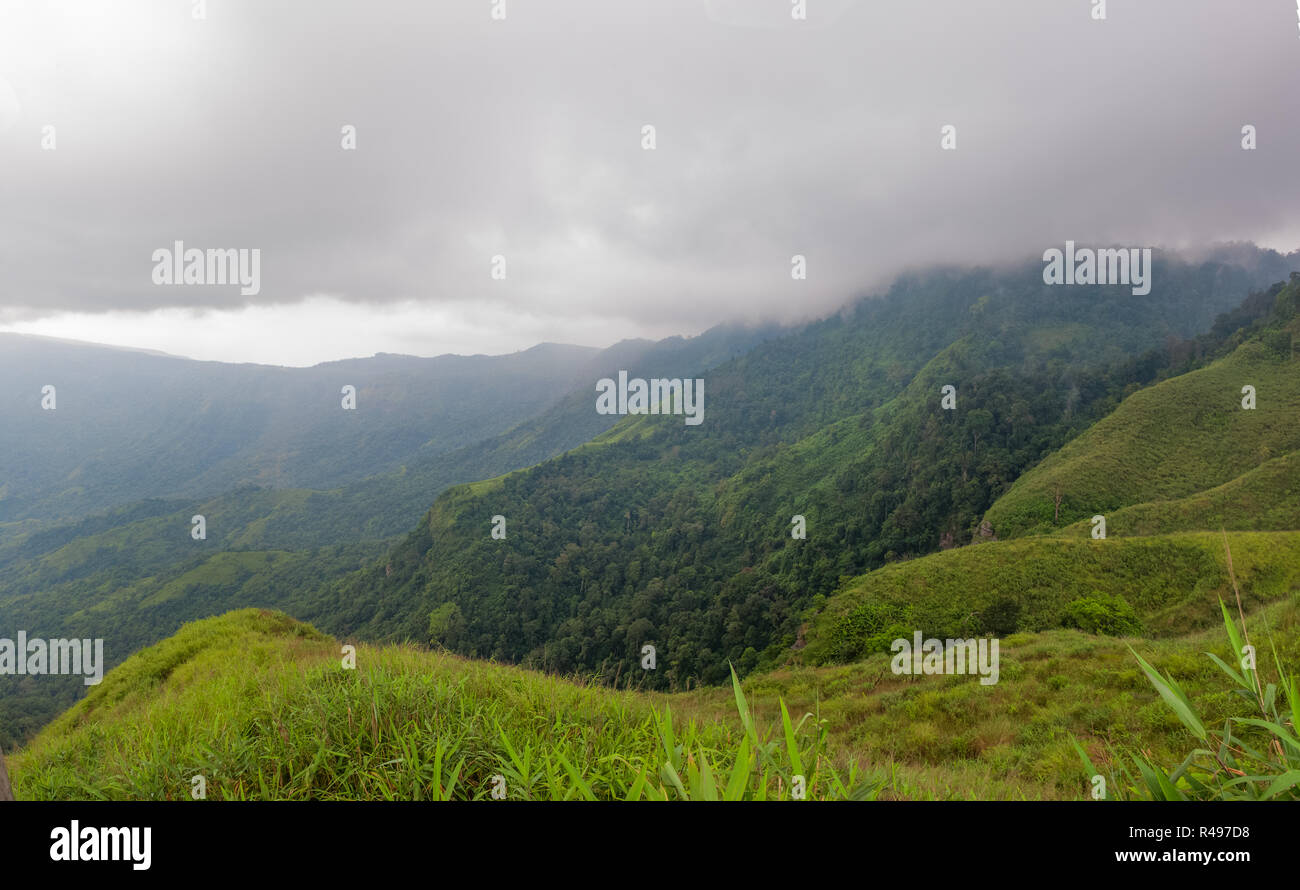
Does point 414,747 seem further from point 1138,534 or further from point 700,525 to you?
point 700,525

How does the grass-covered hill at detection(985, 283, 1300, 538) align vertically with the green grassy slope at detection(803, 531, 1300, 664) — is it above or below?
above

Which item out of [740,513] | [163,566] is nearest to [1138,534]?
[740,513]

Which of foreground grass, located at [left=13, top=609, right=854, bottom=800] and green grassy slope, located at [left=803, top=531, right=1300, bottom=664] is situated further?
green grassy slope, located at [left=803, top=531, right=1300, bottom=664]

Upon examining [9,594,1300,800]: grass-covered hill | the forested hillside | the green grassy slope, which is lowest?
the forested hillside

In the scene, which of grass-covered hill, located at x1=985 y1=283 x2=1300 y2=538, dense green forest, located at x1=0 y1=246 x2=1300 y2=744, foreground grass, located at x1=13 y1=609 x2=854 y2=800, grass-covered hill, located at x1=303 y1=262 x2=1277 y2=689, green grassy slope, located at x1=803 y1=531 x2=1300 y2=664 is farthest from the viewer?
dense green forest, located at x1=0 y1=246 x2=1300 y2=744

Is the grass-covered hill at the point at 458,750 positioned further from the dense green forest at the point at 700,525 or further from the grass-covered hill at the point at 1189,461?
the grass-covered hill at the point at 1189,461

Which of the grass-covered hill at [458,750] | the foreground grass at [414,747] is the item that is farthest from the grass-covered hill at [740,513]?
the foreground grass at [414,747]

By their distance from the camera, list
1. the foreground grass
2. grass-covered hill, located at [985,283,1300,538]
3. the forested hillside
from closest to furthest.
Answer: the foreground grass
grass-covered hill, located at [985,283,1300,538]
the forested hillside

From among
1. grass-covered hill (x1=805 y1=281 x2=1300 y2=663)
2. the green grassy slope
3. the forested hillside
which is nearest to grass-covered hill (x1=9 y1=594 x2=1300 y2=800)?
the green grassy slope

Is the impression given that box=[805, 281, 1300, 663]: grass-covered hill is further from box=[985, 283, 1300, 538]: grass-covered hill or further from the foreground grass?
the foreground grass

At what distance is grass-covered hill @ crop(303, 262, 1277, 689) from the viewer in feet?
210

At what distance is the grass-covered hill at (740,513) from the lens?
2520 inches
